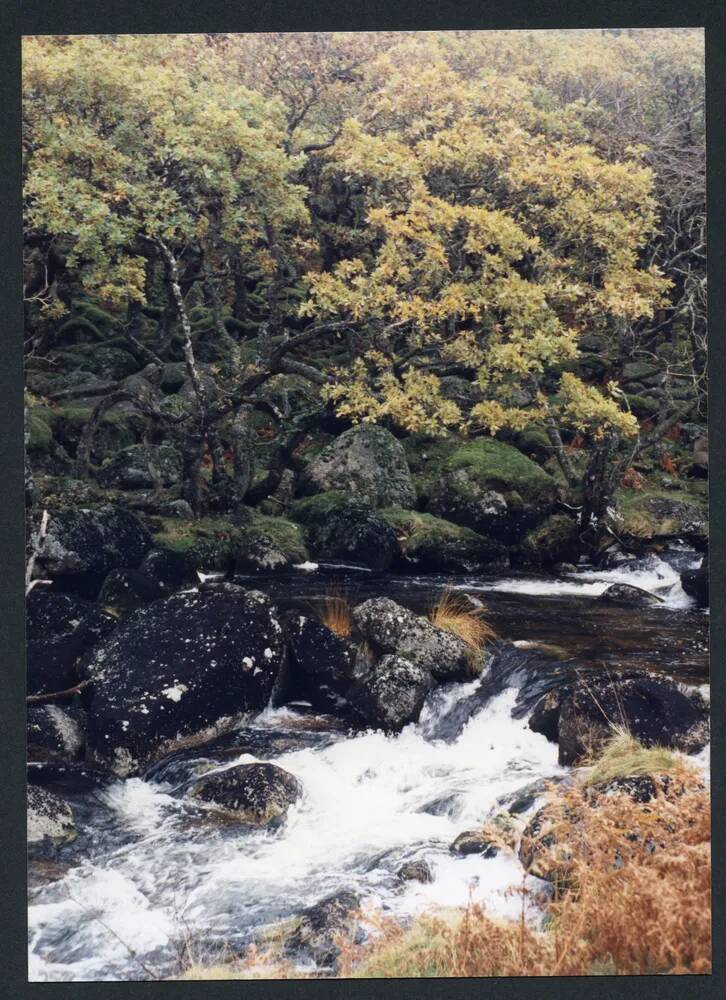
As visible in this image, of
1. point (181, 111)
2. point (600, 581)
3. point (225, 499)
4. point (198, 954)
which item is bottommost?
point (198, 954)

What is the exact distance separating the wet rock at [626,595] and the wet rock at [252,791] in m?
2.39

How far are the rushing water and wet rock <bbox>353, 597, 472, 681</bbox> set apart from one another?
0.15 m

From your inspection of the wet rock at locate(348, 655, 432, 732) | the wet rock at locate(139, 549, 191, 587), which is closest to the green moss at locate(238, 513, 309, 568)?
the wet rock at locate(139, 549, 191, 587)

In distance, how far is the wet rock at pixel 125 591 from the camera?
6.09 meters

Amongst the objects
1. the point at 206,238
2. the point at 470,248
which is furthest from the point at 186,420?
the point at 470,248

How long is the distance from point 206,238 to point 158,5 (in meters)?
1.46

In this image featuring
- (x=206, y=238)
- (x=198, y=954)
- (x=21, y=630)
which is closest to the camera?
(x=198, y=954)

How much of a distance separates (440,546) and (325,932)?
8.25ft

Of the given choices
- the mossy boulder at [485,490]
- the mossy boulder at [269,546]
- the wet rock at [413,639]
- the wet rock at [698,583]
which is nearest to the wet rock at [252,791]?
the wet rock at [413,639]

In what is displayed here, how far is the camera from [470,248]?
618 centimetres

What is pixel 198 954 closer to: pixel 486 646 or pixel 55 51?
pixel 486 646

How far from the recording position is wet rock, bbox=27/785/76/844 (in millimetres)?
5543

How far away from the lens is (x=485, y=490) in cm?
640

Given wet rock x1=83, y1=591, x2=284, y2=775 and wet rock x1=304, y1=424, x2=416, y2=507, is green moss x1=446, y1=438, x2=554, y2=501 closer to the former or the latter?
wet rock x1=304, y1=424, x2=416, y2=507
